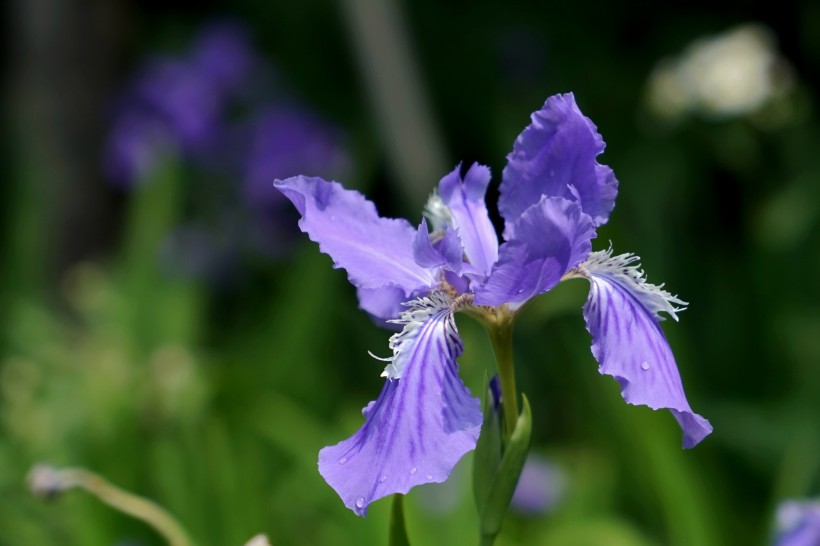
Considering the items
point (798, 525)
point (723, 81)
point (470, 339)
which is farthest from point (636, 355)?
point (723, 81)

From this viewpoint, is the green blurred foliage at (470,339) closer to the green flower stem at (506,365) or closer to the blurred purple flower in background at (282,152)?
Result: the blurred purple flower in background at (282,152)

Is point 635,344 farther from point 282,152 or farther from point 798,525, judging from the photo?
point 282,152

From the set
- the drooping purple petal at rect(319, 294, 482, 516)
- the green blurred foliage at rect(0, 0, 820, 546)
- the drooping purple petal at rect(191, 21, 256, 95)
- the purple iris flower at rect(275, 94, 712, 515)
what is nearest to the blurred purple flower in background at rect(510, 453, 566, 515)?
the green blurred foliage at rect(0, 0, 820, 546)

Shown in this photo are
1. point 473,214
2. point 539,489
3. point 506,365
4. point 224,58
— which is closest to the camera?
point 506,365

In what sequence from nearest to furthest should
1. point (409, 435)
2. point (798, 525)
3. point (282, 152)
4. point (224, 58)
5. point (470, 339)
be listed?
1. point (409, 435)
2. point (798, 525)
3. point (470, 339)
4. point (282, 152)
5. point (224, 58)

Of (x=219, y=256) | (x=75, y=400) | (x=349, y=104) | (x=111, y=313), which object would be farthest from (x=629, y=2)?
(x=75, y=400)

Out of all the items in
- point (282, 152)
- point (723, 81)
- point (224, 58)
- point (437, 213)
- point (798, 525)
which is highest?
point (224, 58)

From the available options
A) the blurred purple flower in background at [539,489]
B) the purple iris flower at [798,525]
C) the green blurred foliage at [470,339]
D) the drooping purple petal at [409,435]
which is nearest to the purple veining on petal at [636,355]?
the drooping purple petal at [409,435]
